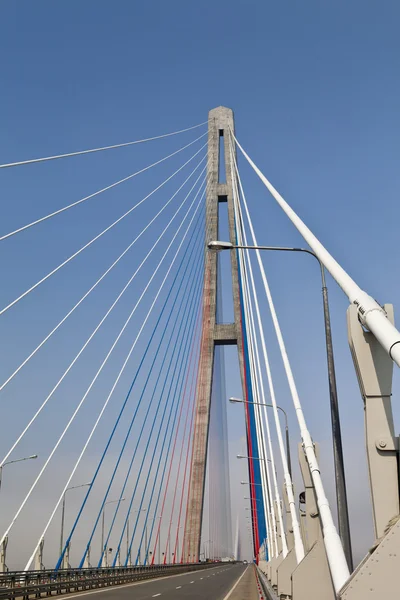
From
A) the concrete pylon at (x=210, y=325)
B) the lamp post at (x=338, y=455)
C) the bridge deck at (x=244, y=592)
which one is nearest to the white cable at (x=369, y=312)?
the lamp post at (x=338, y=455)

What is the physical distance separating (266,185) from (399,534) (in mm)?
9087

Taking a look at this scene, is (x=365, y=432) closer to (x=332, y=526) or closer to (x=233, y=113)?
(x=332, y=526)

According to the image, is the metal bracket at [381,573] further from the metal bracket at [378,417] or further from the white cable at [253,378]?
the white cable at [253,378]

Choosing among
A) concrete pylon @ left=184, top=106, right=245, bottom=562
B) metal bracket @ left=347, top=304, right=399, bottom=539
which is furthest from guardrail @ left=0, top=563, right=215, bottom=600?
metal bracket @ left=347, top=304, right=399, bottom=539

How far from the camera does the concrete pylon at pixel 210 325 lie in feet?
142

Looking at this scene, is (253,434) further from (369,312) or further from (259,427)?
(369,312)

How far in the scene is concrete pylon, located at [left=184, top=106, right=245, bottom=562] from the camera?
43406mm

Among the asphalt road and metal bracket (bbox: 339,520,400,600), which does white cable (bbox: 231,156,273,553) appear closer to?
the asphalt road

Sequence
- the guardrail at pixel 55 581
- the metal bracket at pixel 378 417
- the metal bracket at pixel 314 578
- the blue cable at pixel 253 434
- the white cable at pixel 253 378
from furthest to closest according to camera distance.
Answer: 1. the blue cable at pixel 253 434
2. the white cable at pixel 253 378
3. the guardrail at pixel 55 581
4. the metal bracket at pixel 314 578
5. the metal bracket at pixel 378 417

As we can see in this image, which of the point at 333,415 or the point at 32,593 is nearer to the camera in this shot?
the point at 333,415

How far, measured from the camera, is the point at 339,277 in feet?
21.5

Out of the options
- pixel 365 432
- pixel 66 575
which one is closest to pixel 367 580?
pixel 365 432

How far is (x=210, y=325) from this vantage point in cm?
4509

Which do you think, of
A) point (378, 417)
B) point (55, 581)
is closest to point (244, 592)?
point (55, 581)
